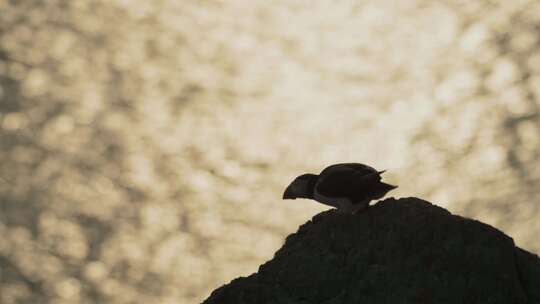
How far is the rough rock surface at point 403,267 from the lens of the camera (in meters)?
8.65

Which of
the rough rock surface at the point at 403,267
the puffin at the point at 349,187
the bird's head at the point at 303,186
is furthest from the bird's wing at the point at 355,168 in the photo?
the rough rock surface at the point at 403,267

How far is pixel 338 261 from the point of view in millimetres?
9500

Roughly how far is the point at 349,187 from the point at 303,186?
1.55 meters

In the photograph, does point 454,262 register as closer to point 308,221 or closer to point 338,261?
point 338,261

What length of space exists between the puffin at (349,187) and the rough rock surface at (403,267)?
37cm

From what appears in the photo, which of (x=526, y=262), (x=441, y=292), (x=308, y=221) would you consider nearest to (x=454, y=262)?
(x=441, y=292)

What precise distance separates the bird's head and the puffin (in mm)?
155

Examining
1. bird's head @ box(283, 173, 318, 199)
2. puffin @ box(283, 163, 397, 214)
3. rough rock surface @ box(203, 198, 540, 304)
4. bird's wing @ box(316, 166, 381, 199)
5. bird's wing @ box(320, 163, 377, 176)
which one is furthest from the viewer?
bird's head @ box(283, 173, 318, 199)

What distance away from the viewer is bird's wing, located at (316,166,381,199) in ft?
34.5

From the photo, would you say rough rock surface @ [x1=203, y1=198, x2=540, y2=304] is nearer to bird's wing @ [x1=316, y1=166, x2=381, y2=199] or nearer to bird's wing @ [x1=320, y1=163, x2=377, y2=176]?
bird's wing @ [x1=316, y1=166, x2=381, y2=199]

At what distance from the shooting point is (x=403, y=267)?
8.98 meters

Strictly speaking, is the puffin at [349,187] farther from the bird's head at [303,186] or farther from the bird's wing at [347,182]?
the bird's head at [303,186]

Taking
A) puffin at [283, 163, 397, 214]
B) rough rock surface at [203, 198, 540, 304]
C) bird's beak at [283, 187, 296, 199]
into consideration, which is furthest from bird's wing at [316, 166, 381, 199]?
bird's beak at [283, 187, 296, 199]

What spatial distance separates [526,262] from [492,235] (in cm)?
65
